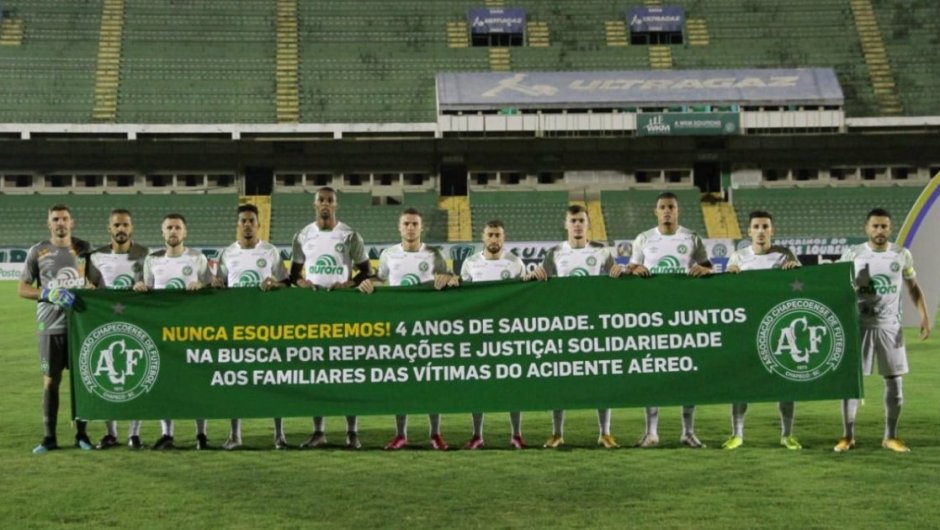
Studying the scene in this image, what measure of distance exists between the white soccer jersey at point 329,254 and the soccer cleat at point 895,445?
537 centimetres

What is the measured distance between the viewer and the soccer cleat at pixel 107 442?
10656 millimetres

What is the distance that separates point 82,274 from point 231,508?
4.05m

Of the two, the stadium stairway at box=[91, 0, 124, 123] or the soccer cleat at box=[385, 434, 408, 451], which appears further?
the stadium stairway at box=[91, 0, 124, 123]

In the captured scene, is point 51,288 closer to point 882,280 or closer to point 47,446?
point 47,446

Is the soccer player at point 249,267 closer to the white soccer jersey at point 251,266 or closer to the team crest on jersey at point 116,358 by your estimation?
the white soccer jersey at point 251,266

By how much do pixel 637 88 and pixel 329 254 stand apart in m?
50.4

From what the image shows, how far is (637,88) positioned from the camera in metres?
59.1

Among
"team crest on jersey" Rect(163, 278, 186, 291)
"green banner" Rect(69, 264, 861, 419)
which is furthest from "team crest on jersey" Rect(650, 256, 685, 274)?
"team crest on jersey" Rect(163, 278, 186, 291)

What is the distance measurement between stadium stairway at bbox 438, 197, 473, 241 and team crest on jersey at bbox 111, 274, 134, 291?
43.4 meters

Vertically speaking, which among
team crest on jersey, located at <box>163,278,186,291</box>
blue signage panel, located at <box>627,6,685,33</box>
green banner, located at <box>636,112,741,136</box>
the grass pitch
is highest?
blue signage panel, located at <box>627,6,685,33</box>

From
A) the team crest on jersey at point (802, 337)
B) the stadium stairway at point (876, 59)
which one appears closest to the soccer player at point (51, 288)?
the team crest on jersey at point (802, 337)

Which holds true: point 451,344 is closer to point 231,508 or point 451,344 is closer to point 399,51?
point 231,508

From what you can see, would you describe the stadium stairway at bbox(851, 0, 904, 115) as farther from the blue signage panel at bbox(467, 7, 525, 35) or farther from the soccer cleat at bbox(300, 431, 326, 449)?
the soccer cleat at bbox(300, 431, 326, 449)

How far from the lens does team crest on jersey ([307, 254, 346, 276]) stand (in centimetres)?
1073
